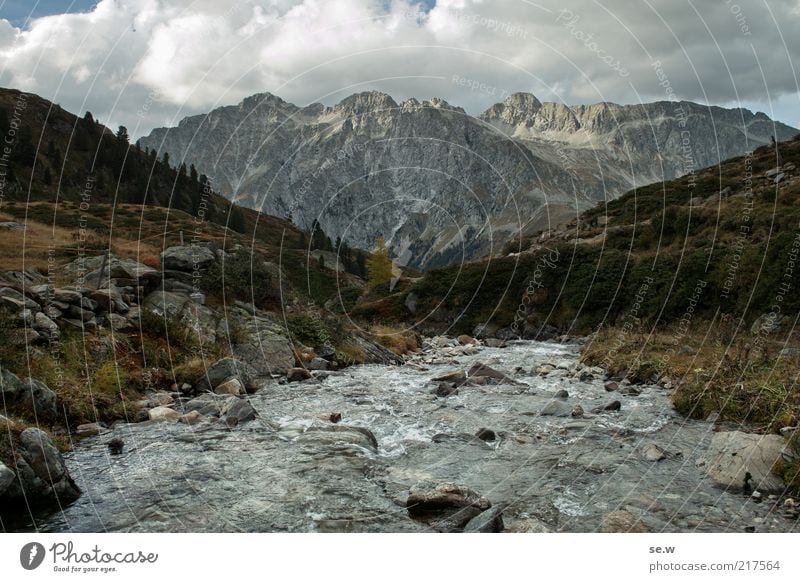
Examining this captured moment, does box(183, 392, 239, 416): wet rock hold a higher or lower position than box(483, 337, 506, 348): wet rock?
higher

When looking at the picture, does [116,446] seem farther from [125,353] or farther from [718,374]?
[718,374]

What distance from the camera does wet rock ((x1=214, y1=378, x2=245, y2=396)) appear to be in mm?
14195

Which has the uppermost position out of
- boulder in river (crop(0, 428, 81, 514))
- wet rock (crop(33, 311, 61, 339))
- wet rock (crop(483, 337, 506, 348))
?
wet rock (crop(33, 311, 61, 339))

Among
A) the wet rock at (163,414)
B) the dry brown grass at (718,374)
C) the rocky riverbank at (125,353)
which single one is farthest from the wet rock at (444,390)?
the wet rock at (163,414)

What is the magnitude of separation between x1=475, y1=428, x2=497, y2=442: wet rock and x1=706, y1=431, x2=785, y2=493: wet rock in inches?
154

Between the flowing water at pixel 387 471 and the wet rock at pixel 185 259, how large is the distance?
9286 mm

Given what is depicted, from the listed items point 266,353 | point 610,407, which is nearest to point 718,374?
point 610,407

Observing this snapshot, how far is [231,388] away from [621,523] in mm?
10683

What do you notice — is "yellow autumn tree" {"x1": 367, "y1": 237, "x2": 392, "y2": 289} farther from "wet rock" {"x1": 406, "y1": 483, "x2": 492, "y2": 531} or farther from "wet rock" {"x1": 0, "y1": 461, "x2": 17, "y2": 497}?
"wet rock" {"x1": 0, "y1": 461, "x2": 17, "y2": 497}

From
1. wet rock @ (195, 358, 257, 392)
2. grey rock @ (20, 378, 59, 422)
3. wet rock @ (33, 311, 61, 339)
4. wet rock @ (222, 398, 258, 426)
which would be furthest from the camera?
wet rock @ (195, 358, 257, 392)

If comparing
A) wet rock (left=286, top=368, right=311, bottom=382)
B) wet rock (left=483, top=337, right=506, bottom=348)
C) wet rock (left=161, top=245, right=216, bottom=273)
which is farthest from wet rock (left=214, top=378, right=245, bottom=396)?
wet rock (left=483, top=337, right=506, bottom=348)

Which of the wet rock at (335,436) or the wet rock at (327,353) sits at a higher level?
the wet rock at (335,436)

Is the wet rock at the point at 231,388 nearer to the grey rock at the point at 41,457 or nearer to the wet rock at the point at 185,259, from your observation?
the grey rock at the point at 41,457

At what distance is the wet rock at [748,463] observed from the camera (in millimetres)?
7668
